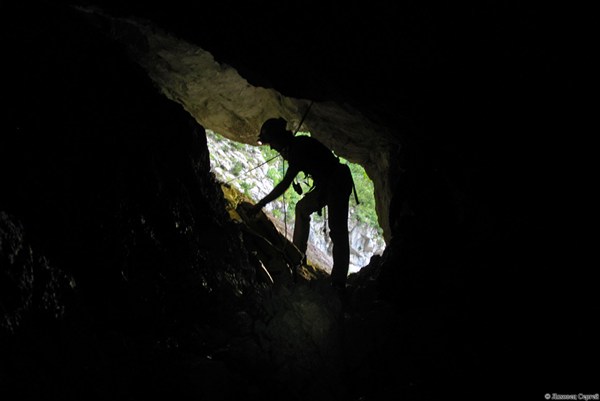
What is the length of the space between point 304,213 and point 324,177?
981mm

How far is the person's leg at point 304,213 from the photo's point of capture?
619 cm

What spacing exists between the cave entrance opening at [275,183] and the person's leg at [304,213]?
2.77 m

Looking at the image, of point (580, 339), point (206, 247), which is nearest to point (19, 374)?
point (206, 247)

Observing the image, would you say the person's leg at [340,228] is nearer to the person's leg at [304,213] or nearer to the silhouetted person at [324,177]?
the silhouetted person at [324,177]

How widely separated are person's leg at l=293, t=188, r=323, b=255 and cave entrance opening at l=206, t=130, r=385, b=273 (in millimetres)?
2770

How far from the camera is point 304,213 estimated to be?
6520mm

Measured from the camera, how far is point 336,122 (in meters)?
7.01

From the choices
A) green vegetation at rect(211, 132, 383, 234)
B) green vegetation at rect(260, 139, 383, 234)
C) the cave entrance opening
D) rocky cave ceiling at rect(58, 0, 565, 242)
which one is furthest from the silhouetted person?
green vegetation at rect(260, 139, 383, 234)

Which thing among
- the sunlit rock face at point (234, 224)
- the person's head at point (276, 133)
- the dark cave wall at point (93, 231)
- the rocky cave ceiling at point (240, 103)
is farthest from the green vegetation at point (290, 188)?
the dark cave wall at point (93, 231)

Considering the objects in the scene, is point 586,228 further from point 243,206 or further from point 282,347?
point 243,206

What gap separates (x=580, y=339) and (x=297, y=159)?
391 cm

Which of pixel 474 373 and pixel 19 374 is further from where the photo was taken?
pixel 474 373

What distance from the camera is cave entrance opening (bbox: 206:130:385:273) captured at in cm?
1167

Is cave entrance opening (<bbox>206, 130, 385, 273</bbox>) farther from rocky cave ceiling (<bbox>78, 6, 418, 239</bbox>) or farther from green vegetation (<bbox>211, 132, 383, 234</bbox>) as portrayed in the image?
rocky cave ceiling (<bbox>78, 6, 418, 239</bbox>)
